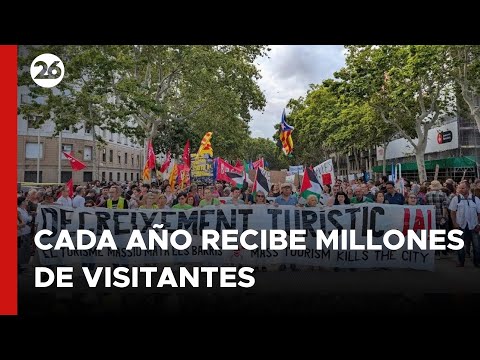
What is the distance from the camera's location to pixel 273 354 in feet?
16.3

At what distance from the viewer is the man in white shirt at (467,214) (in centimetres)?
933

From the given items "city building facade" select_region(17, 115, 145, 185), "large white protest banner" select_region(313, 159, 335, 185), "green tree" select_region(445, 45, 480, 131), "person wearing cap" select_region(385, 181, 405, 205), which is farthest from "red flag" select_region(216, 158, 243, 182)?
"city building facade" select_region(17, 115, 145, 185)

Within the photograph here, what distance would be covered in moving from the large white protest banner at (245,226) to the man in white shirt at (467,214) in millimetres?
892

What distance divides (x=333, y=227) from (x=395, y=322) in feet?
9.10

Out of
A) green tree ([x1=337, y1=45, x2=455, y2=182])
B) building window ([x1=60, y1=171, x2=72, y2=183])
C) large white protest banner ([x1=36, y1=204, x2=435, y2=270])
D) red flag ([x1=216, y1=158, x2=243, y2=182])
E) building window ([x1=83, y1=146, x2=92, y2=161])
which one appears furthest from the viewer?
building window ([x1=83, y1=146, x2=92, y2=161])

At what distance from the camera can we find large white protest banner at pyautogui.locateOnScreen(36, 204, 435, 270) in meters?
8.42

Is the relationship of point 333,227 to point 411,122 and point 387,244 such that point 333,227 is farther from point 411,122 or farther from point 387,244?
point 411,122

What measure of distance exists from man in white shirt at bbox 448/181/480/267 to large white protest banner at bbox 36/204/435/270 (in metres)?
0.89

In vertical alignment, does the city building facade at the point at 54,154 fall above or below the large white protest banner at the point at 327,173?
above

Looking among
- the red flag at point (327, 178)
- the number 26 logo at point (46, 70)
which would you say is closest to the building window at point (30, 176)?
the number 26 logo at point (46, 70)

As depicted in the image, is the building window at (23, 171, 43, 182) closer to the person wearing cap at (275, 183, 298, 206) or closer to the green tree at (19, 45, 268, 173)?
the green tree at (19, 45, 268, 173)

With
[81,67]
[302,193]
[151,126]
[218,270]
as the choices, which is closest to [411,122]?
[151,126]

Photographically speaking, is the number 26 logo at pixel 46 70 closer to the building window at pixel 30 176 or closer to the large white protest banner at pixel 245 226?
the large white protest banner at pixel 245 226
